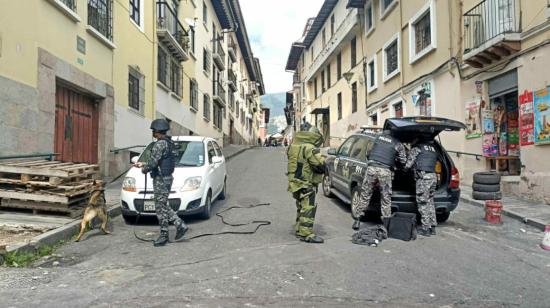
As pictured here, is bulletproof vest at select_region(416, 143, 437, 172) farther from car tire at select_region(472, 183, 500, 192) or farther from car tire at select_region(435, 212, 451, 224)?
car tire at select_region(472, 183, 500, 192)

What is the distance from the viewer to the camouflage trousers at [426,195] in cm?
650

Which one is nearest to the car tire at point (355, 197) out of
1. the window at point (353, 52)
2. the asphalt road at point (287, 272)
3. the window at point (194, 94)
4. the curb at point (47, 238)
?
the asphalt road at point (287, 272)

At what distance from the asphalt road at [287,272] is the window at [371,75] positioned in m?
13.9

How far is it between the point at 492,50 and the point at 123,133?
10.6 meters

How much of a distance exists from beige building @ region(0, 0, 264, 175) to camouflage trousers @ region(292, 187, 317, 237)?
5415mm

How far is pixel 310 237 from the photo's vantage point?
5.94 metres

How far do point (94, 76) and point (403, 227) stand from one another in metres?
8.76

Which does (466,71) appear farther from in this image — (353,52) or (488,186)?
(353,52)

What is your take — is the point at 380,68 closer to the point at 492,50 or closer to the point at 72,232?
the point at 492,50

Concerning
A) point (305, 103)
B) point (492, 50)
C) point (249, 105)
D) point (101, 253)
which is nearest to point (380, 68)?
point (492, 50)

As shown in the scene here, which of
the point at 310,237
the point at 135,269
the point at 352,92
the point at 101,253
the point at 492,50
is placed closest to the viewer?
the point at 135,269

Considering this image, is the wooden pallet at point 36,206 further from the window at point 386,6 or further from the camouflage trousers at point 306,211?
the window at point 386,6

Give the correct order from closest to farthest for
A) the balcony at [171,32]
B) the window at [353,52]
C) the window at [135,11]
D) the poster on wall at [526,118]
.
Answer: the poster on wall at [526,118] → the window at [135,11] → the balcony at [171,32] → the window at [353,52]

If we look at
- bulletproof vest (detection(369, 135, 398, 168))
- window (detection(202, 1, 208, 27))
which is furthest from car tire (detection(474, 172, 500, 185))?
window (detection(202, 1, 208, 27))
